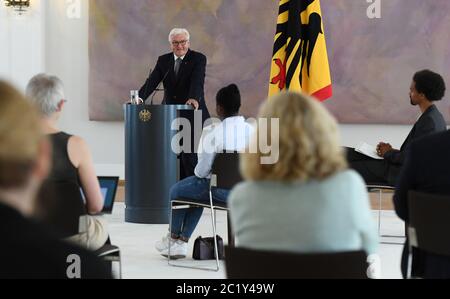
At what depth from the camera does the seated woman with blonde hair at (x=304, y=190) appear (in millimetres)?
2359

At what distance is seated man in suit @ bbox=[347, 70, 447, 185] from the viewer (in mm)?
5652

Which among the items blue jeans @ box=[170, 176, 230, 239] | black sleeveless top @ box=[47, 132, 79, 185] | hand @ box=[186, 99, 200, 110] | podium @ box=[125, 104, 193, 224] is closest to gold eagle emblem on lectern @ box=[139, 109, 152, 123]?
podium @ box=[125, 104, 193, 224]

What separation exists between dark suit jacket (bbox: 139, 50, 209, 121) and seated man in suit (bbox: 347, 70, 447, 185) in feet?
6.75

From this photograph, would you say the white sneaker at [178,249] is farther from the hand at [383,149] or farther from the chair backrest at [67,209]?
the chair backrest at [67,209]

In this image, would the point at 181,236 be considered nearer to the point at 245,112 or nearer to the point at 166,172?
the point at 166,172

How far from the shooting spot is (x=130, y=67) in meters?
10.1

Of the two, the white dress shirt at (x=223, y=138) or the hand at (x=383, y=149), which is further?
the hand at (x=383, y=149)

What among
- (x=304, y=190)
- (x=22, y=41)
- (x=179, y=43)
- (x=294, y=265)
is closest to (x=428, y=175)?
(x=304, y=190)

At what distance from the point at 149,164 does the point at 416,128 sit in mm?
2613

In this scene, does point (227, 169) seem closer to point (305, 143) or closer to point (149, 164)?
point (149, 164)

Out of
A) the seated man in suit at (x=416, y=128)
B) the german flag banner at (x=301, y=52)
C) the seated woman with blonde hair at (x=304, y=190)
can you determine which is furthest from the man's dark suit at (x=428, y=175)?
the german flag banner at (x=301, y=52)

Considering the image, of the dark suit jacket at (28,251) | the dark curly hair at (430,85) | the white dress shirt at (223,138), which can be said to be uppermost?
the dark curly hair at (430,85)

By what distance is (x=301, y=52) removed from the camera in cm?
754

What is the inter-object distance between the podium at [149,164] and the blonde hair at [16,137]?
5.94 metres
